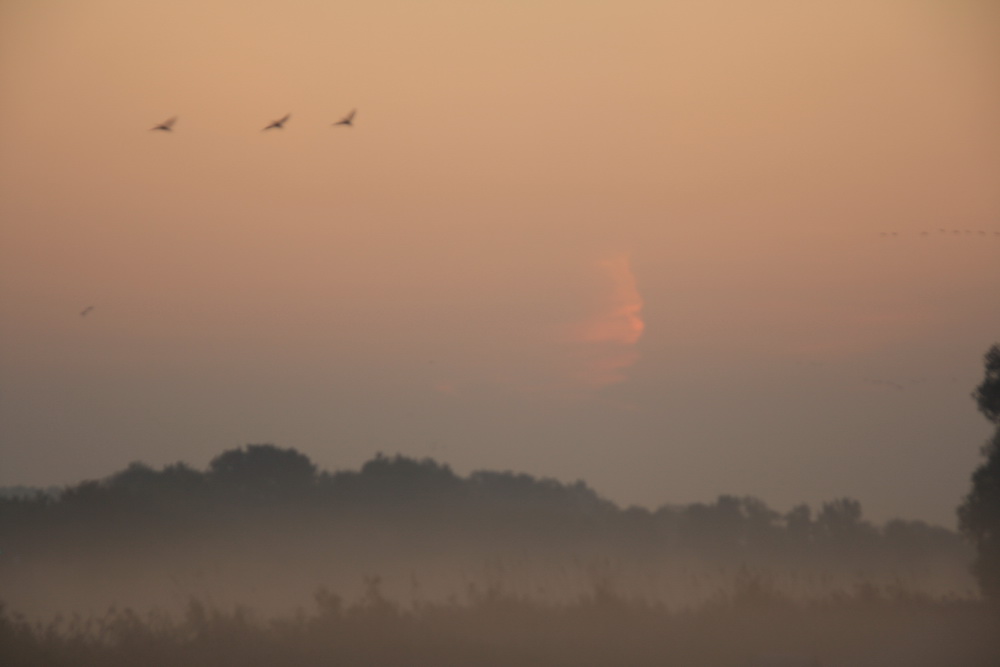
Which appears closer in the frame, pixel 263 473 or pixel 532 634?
pixel 532 634

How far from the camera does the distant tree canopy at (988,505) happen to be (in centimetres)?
2314

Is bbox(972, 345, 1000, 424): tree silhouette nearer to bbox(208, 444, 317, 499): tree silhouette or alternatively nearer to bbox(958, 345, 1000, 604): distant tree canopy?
bbox(958, 345, 1000, 604): distant tree canopy

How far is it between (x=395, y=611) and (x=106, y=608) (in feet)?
19.8

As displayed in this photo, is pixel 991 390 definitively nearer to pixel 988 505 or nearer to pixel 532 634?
pixel 988 505

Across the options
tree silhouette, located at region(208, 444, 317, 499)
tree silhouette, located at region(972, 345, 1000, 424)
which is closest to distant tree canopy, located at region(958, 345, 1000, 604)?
tree silhouette, located at region(972, 345, 1000, 424)

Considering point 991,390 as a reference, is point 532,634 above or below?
below

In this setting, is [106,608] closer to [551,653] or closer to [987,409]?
[551,653]

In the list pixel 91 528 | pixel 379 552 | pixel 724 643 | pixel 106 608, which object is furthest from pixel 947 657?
pixel 91 528

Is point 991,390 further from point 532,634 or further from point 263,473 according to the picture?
point 263,473

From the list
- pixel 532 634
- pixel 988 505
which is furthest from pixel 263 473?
pixel 988 505

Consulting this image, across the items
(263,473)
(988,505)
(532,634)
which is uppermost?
(988,505)

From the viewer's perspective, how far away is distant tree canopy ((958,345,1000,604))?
23.1 meters

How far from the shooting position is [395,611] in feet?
74.9

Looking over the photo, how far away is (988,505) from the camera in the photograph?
2356 centimetres
